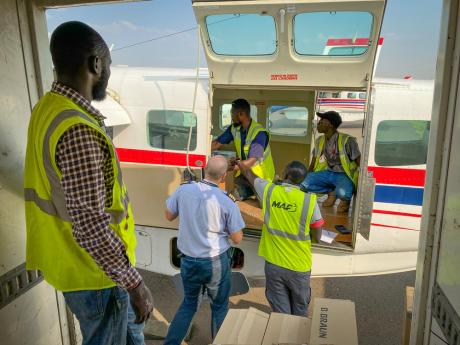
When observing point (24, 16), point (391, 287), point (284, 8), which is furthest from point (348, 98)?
point (24, 16)

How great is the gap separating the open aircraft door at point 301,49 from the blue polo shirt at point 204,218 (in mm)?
1628

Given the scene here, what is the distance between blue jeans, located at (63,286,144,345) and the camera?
6.01 ft

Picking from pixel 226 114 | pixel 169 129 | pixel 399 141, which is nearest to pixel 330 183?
pixel 399 141

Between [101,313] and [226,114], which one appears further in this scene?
[226,114]

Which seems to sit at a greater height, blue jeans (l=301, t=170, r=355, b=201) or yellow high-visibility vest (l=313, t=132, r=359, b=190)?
yellow high-visibility vest (l=313, t=132, r=359, b=190)

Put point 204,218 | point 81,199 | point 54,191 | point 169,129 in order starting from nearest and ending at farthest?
point 81,199, point 54,191, point 204,218, point 169,129

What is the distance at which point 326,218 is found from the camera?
17.6ft

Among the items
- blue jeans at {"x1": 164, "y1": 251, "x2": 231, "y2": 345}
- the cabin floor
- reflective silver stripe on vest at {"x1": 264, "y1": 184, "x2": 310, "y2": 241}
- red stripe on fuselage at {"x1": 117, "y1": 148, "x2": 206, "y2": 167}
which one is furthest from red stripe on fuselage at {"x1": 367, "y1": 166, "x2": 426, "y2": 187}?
red stripe on fuselage at {"x1": 117, "y1": 148, "x2": 206, "y2": 167}

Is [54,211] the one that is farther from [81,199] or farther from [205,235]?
[205,235]

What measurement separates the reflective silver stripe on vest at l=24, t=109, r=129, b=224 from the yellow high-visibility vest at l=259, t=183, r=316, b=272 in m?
1.97

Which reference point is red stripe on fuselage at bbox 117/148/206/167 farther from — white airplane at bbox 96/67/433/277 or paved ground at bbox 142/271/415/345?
paved ground at bbox 142/271/415/345

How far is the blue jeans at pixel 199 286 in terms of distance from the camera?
3.56 meters

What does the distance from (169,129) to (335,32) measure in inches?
102

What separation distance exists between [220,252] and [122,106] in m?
2.92
